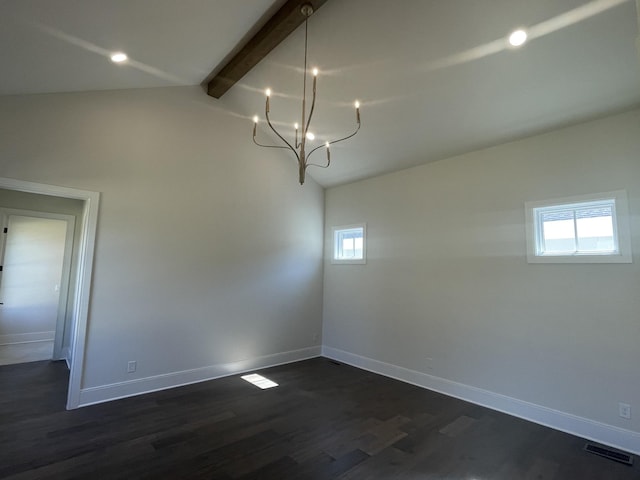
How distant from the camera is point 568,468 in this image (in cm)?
248

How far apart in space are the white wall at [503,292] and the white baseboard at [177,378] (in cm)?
115

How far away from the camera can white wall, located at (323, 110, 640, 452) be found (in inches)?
114

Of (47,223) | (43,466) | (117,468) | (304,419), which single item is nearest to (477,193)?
(304,419)

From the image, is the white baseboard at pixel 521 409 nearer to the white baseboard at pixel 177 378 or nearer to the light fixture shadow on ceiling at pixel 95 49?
the white baseboard at pixel 177 378

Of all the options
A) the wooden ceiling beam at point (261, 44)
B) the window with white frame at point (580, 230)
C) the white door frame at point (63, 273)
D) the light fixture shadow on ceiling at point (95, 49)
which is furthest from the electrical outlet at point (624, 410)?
the white door frame at point (63, 273)

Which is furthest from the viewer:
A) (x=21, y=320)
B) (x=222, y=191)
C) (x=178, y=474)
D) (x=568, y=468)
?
(x=21, y=320)

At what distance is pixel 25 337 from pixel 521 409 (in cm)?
775

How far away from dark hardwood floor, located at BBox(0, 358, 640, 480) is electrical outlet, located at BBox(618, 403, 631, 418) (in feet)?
1.43

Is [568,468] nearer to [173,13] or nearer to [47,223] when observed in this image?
[173,13]

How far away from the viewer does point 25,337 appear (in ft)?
18.8

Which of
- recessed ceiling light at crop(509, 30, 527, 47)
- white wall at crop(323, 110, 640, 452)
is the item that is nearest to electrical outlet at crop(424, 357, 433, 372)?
white wall at crop(323, 110, 640, 452)

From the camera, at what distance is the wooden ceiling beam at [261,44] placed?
287 cm

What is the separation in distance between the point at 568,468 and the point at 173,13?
478cm

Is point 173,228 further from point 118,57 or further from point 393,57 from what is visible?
point 393,57
